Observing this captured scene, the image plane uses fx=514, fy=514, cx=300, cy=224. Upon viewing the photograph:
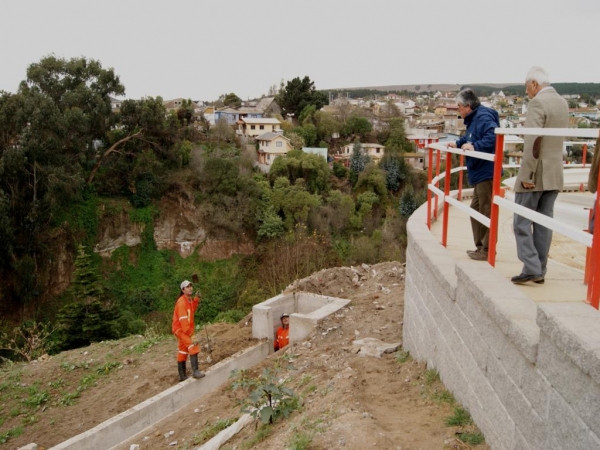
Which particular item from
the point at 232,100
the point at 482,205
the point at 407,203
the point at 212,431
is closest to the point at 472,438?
the point at 482,205

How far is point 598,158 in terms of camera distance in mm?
3000

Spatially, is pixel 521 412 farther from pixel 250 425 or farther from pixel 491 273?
pixel 250 425

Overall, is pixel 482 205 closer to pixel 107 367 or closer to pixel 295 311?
pixel 295 311

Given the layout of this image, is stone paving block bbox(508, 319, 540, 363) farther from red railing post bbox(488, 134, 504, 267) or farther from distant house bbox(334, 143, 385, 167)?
distant house bbox(334, 143, 385, 167)

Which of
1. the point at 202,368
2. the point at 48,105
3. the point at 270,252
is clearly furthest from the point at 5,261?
the point at 202,368

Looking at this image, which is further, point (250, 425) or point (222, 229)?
point (222, 229)

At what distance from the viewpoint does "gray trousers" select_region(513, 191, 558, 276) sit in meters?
3.45

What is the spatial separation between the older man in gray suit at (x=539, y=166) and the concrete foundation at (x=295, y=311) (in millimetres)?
5417

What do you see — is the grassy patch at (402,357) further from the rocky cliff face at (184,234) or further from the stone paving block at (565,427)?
the rocky cliff face at (184,234)

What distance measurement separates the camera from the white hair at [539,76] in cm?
351

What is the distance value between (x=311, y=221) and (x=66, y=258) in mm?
15591

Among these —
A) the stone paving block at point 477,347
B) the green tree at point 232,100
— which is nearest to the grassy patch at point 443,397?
the stone paving block at point 477,347

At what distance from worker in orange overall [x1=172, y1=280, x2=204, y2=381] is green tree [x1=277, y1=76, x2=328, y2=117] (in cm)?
5440

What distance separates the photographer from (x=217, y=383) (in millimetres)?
8641
